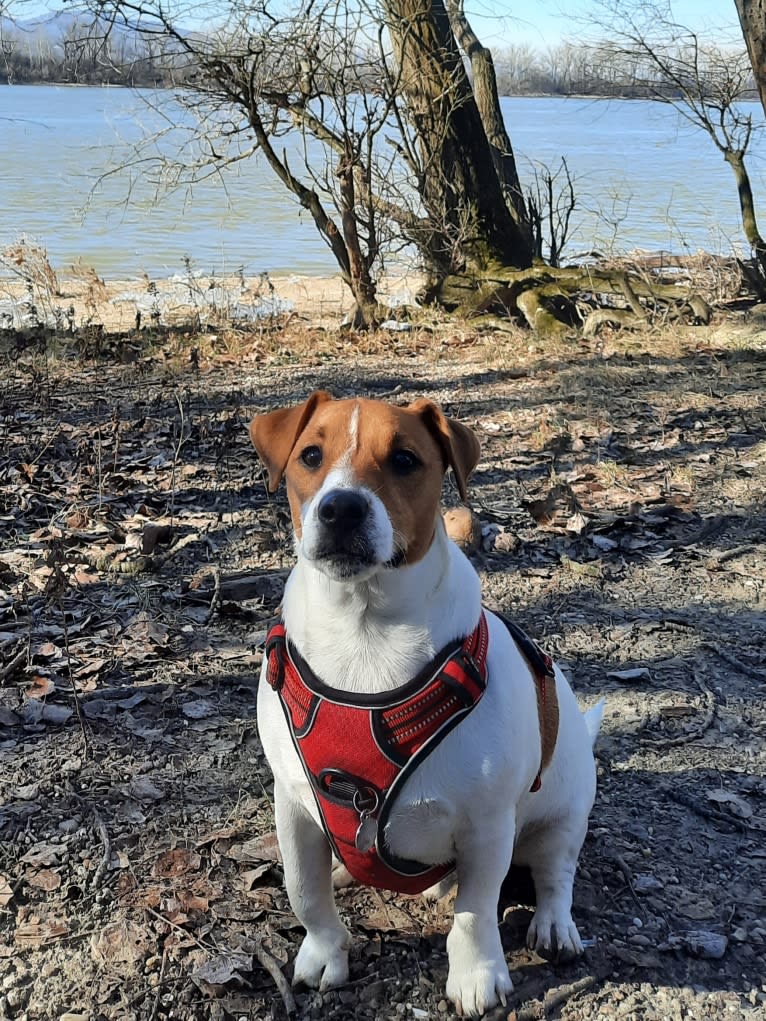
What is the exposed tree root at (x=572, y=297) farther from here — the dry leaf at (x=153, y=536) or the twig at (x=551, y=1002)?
the twig at (x=551, y=1002)

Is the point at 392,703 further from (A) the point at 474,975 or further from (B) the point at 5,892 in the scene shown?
(B) the point at 5,892

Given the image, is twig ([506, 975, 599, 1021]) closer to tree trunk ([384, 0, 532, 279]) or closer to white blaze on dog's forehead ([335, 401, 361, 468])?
white blaze on dog's forehead ([335, 401, 361, 468])

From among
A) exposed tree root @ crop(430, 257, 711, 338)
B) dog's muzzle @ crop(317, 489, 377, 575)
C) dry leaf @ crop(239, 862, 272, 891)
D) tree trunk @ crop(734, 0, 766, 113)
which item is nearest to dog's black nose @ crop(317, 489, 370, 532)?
dog's muzzle @ crop(317, 489, 377, 575)

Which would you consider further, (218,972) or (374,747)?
(218,972)

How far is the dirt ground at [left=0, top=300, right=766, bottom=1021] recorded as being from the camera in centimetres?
281

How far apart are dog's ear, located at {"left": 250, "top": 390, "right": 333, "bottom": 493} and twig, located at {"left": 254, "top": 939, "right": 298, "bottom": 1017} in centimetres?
135

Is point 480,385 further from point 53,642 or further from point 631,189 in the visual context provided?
point 631,189

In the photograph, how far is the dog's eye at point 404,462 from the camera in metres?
2.64

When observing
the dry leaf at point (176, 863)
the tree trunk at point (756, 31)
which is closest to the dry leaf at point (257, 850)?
the dry leaf at point (176, 863)

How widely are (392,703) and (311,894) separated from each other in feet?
2.18

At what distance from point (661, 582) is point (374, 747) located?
3105 millimetres

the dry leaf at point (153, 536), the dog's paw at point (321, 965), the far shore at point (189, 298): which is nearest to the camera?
the dog's paw at point (321, 965)

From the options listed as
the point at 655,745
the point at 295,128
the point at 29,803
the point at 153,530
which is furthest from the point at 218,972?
the point at 295,128

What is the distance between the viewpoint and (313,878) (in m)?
2.72
